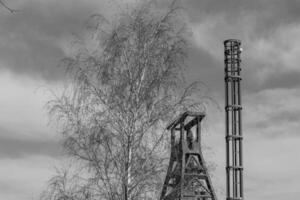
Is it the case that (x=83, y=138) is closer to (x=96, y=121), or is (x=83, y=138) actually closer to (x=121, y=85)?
(x=96, y=121)

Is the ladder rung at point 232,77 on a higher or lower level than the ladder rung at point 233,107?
higher

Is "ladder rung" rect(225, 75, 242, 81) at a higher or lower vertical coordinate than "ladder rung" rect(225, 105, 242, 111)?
higher

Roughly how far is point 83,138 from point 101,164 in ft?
2.29

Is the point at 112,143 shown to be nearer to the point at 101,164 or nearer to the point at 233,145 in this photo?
the point at 101,164

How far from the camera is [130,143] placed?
41.5 feet

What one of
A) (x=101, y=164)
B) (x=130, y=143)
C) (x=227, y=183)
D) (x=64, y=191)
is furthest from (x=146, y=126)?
(x=227, y=183)

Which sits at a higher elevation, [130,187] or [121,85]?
[121,85]

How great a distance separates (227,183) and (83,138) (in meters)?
25.7

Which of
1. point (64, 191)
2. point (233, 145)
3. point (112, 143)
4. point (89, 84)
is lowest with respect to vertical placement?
point (64, 191)

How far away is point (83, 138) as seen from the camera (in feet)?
40.6

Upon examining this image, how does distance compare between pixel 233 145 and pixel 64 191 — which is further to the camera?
pixel 233 145

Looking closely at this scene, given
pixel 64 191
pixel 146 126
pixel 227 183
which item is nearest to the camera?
pixel 64 191

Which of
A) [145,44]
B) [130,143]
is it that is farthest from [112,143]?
[145,44]

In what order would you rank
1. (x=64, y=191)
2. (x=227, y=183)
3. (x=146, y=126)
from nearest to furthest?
(x=64, y=191), (x=146, y=126), (x=227, y=183)
